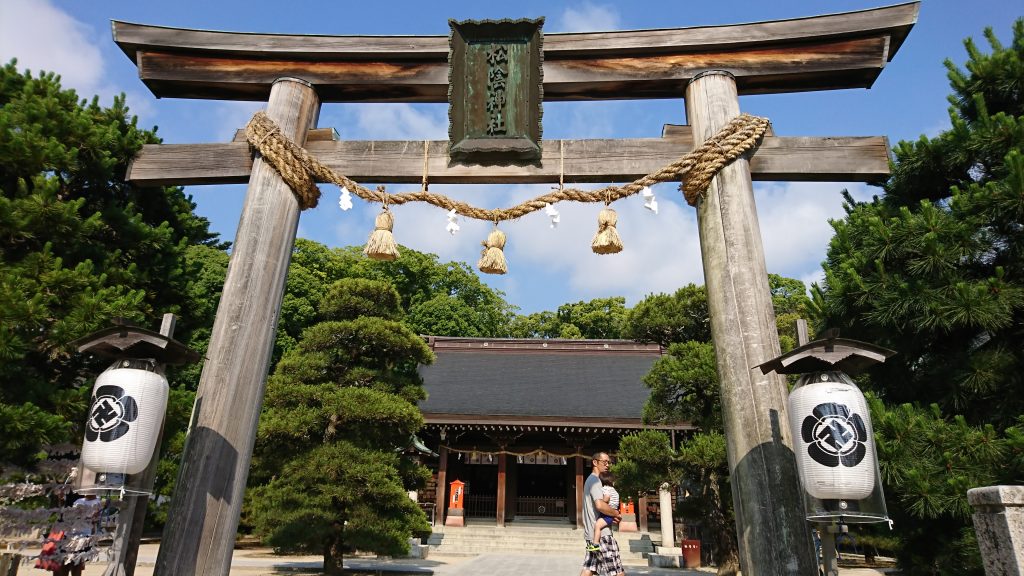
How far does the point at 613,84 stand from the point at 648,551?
14.3 metres

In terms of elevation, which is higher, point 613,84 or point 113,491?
point 613,84

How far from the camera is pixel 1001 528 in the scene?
240 centimetres

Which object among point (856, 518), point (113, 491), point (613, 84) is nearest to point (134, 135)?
point (113, 491)

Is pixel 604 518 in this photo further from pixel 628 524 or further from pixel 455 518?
pixel 455 518

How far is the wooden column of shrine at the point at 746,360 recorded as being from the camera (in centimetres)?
307

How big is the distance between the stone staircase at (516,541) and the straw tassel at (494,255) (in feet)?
44.0

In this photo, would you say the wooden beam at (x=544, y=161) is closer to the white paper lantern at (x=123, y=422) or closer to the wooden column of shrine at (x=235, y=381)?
the wooden column of shrine at (x=235, y=381)

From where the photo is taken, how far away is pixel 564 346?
81.2ft

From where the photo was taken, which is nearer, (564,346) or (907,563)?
(907,563)

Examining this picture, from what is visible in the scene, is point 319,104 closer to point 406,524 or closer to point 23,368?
point 23,368

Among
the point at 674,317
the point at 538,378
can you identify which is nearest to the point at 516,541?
the point at 538,378

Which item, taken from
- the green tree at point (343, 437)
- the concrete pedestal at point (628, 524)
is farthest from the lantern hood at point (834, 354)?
the concrete pedestal at point (628, 524)

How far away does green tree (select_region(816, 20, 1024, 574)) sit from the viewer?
3.93m

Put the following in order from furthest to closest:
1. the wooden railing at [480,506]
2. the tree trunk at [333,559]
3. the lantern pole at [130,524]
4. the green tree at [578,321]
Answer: the green tree at [578,321]
the wooden railing at [480,506]
the tree trunk at [333,559]
the lantern pole at [130,524]
